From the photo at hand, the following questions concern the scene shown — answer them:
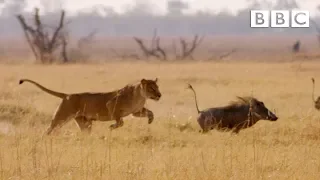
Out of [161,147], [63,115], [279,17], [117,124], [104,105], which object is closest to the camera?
[161,147]

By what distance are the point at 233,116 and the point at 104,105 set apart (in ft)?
5.46

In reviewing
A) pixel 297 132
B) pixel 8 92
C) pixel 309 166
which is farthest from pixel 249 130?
pixel 8 92

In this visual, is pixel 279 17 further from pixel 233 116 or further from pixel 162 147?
pixel 162 147

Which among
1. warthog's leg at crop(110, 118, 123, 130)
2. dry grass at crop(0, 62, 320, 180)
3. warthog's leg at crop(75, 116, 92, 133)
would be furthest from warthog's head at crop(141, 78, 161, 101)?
warthog's leg at crop(75, 116, 92, 133)

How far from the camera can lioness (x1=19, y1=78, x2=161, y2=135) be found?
1102 centimetres

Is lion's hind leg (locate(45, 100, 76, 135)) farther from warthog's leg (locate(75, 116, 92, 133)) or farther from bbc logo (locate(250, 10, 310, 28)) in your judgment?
bbc logo (locate(250, 10, 310, 28))

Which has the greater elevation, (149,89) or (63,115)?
(149,89)

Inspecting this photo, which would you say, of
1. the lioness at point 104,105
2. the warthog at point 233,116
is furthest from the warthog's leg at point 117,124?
the warthog at point 233,116

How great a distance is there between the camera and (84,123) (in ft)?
36.3

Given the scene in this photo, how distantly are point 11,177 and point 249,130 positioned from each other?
16.1ft

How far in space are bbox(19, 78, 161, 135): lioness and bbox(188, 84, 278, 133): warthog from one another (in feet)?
2.03

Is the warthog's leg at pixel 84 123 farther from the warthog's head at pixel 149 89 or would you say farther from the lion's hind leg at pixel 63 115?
the warthog's head at pixel 149 89

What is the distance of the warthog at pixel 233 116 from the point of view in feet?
36.6

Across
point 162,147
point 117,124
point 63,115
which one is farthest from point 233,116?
point 162,147
